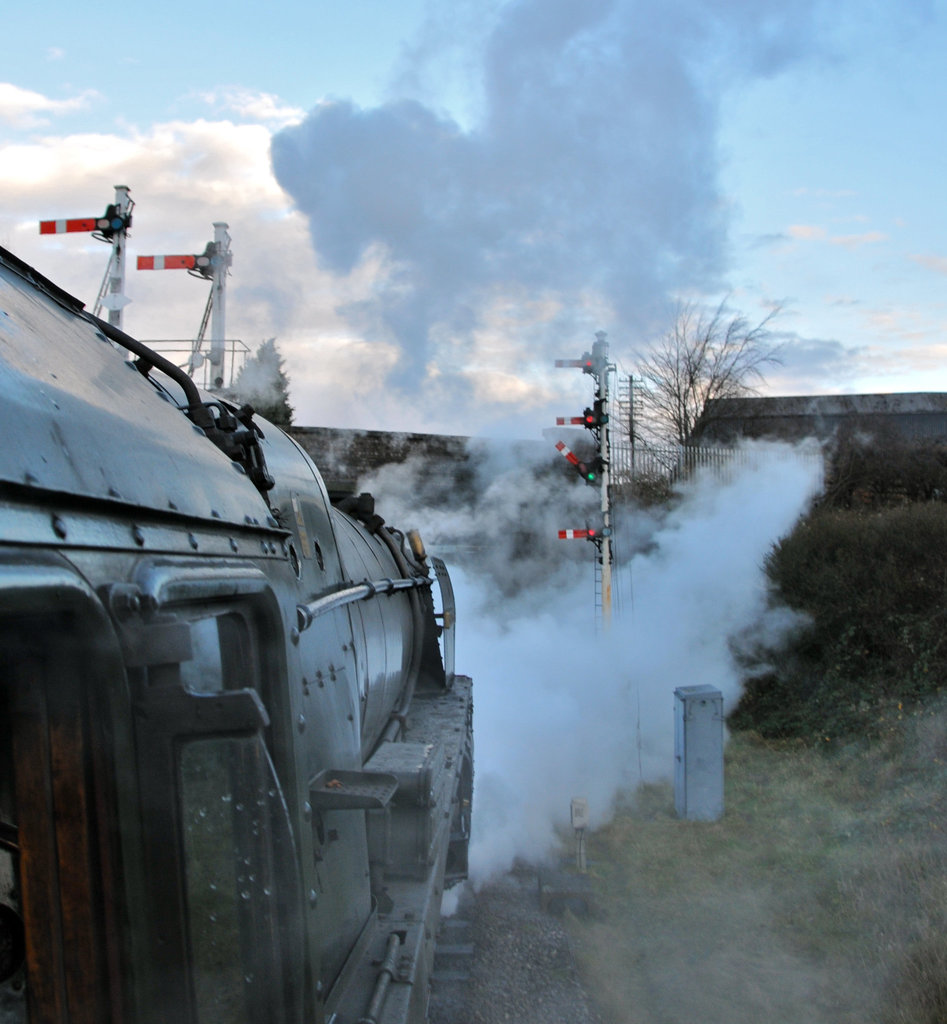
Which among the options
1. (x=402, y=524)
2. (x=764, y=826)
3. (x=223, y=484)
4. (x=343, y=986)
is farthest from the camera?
(x=402, y=524)

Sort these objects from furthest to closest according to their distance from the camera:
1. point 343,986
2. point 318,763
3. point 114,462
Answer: point 343,986 → point 318,763 → point 114,462

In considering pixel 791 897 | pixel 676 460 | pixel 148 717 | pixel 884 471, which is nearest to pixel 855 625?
pixel 791 897

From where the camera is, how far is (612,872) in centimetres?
737

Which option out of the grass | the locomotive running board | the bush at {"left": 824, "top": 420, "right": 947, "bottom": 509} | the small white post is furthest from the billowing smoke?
the small white post

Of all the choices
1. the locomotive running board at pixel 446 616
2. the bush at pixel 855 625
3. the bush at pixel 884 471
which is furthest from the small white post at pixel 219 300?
the bush at pixel 884 471

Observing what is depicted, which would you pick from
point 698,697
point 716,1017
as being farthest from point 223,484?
point 698,697

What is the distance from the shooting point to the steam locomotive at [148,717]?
1309 mm

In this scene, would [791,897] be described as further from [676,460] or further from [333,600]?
[676,460]

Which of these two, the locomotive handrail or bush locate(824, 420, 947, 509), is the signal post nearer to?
bush locate(824, 420, 947, 509)

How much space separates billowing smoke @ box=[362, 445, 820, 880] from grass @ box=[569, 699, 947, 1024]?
0.91 m

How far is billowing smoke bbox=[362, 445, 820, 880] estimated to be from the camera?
935cm

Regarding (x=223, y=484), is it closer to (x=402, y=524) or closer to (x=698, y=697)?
(x=698, y=697)

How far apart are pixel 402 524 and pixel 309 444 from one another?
3657 millimetres

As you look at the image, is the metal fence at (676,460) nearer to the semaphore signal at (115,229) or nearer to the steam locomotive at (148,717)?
the semaphore signal at (115,229)
